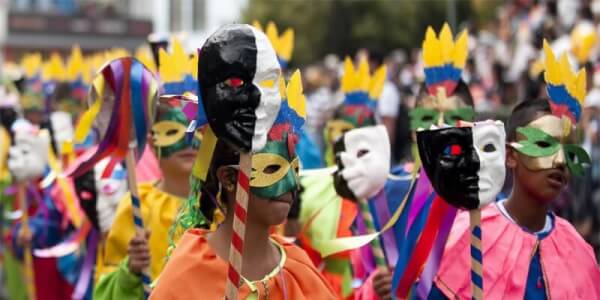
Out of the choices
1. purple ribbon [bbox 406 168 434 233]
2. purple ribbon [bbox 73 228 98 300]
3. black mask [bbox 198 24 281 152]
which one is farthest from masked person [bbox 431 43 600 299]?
purple ribbon [bbox 73 228 98 300]

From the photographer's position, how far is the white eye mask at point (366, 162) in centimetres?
630

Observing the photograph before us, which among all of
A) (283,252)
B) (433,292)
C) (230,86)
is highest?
(230,86)

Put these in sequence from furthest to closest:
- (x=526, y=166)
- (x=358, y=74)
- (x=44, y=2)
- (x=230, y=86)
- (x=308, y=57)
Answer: (x=44, y=2) < (x=308, y=57) < (x=358, y=74) < (x=526, y=166) < (x=230, y=86)

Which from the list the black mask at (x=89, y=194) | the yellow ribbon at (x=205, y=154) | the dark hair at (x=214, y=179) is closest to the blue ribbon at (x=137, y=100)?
the black mask at (x=89, y=194)

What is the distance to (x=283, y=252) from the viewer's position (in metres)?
4.79

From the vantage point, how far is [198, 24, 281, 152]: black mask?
4.26 m

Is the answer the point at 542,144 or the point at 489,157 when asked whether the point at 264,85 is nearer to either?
the point at 489,157

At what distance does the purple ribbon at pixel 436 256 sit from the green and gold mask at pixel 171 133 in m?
1.79

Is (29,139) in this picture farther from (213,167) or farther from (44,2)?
(44,2)

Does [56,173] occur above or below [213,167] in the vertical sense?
below

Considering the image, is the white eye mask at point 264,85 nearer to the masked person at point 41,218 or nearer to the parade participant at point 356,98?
the parade participant at point 356,98

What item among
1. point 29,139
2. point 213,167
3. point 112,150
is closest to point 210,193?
point 213,167

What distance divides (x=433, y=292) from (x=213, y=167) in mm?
1321

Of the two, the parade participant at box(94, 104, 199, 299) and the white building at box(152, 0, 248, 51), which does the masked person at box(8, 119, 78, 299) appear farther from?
the white building at box(152, 0, 248, 51)
